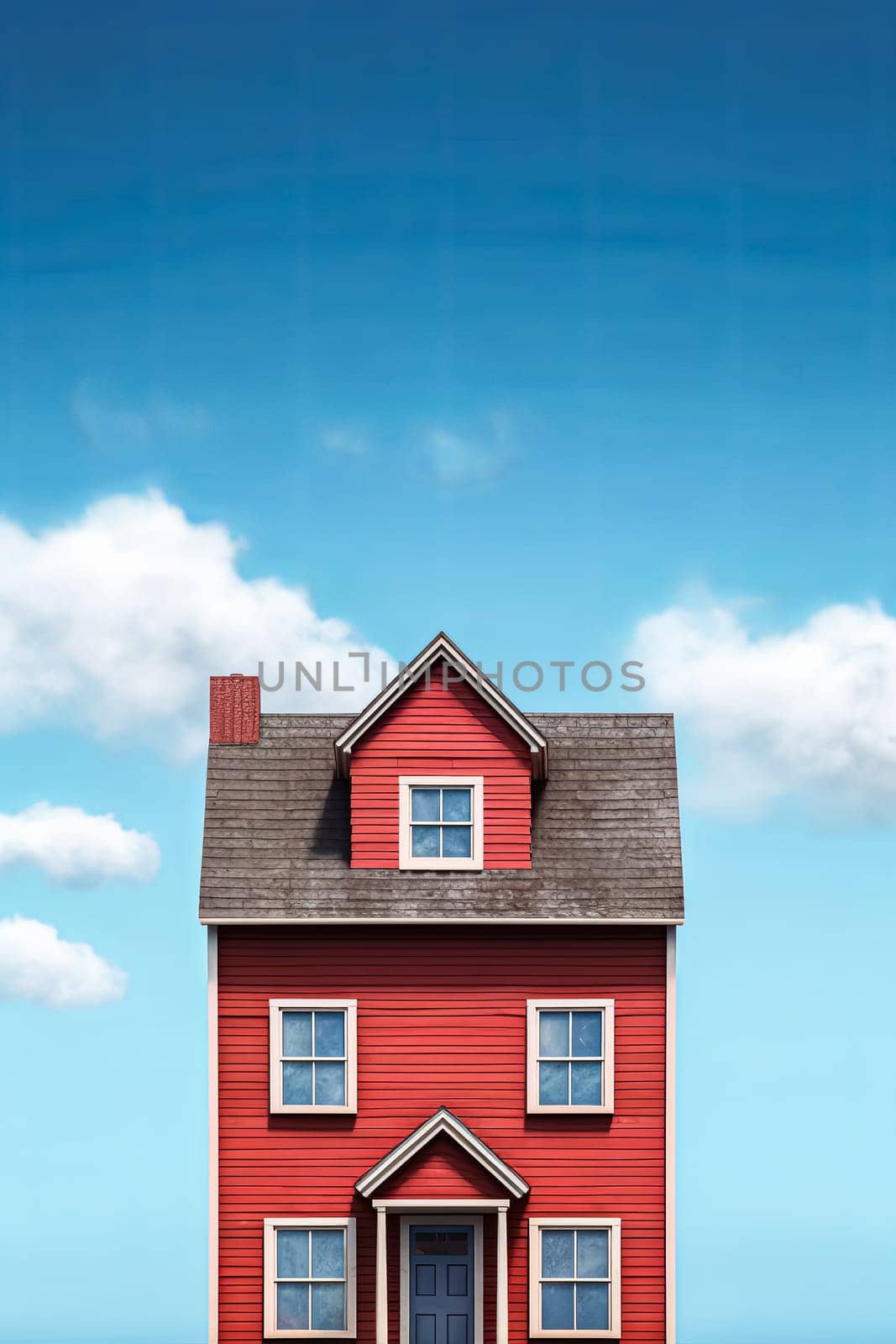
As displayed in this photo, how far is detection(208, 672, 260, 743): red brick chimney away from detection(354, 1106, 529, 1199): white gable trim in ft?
24.9

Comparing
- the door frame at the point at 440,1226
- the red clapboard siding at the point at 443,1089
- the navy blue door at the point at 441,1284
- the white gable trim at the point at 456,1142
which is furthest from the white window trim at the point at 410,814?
the navy blue door at the point at 441,1284

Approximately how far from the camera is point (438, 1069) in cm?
2670

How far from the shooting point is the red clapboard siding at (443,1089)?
26.5m

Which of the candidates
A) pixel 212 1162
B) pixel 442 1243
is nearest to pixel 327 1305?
pixel 442 1243

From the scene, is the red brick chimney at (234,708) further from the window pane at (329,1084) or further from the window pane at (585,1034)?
the window pane at (585,1034)

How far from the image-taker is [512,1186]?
2595 cm

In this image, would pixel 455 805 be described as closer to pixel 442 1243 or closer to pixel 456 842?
pixel 456 842

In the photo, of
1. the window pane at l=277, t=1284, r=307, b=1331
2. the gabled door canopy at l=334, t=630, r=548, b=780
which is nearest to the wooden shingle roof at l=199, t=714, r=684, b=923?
the gabled door canopy at l=334, t=630, r=548, b=780

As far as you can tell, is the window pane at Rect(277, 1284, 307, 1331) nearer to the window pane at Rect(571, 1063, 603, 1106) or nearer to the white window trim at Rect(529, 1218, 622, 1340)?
the white window trim at Rect(529, 1218, 622, 1340)

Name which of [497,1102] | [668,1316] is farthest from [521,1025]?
[668,1316]

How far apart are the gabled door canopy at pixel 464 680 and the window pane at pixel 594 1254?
7.76m

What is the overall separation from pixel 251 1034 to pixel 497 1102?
13.5ft

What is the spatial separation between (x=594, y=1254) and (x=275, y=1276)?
5.08m

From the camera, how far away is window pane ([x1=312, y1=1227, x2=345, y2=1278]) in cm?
2642
